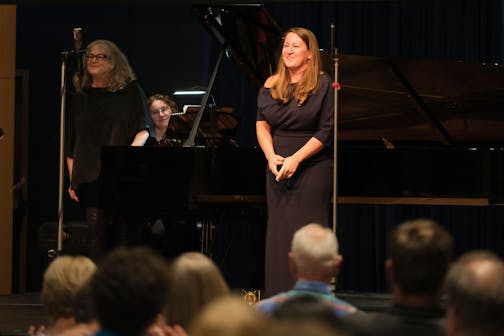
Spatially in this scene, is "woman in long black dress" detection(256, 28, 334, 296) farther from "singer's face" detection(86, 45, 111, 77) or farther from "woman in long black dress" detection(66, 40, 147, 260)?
"singer's face" detection(86, 45, 111, 77)

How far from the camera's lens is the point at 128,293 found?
2.27 metres

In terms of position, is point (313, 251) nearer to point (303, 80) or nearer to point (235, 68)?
point (303, 80)

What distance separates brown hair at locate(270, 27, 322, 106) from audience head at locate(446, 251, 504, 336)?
3165 mm

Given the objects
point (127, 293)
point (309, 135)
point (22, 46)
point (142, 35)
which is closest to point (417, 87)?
point (309, 135)

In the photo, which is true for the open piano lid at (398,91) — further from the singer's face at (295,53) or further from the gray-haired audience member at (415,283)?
the gray-haired audience member at (415,283)

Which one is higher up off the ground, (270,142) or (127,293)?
(270,142)

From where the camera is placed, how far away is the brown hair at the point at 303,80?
548 centimetres

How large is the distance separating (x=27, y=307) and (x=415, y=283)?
5093mm

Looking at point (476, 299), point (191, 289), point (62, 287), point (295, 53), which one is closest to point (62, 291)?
point (62, 287)

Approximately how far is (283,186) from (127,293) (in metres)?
3.32

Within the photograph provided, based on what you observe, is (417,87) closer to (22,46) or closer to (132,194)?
(132,194)

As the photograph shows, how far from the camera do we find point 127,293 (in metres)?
2.27

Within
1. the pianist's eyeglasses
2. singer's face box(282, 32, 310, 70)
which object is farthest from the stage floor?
singer's face box(282, 32, 310, 70)

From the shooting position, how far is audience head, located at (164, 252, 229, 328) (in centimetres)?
279
